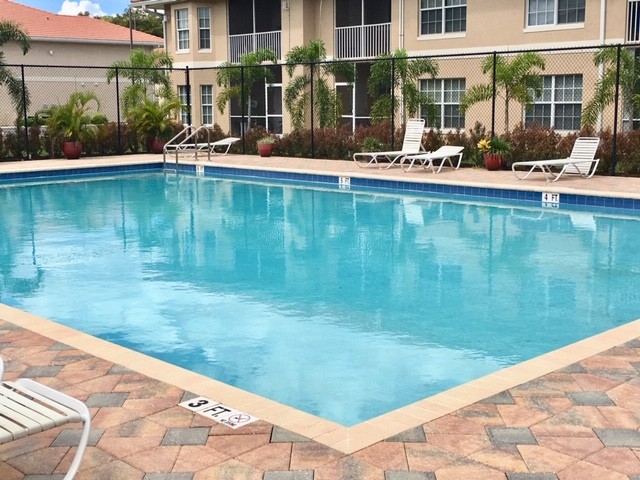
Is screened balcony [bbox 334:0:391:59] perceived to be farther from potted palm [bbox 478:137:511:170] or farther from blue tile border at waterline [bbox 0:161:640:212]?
potted palm [bbox 478:137:511:170]

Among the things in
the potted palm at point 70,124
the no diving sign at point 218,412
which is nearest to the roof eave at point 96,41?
the potted palm at point 70,124

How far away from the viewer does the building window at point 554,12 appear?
1901 centimetres

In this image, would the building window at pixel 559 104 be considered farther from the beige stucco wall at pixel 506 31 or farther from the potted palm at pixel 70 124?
the potted palm at pixel 70 124

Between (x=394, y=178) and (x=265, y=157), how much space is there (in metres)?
6.14

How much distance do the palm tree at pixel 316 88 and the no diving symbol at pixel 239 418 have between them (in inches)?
696

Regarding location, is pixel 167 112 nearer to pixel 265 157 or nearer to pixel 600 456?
pixel 265 157

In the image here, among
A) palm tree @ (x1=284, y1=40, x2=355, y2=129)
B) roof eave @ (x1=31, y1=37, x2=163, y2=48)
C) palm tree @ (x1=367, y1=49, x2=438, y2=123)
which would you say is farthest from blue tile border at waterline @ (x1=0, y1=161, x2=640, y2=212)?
roof eave @ (x1=31, y1=37, x2=163, y2=48)

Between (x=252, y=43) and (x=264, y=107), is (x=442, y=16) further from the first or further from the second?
(x=264, y=107)

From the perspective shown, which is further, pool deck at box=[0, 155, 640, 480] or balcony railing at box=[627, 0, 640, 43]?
balcony railing at box=[627, 0, 640, 43]

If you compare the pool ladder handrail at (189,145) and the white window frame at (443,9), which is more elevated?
the white window frame at (443,9)

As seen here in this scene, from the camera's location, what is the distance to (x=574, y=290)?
7223mm

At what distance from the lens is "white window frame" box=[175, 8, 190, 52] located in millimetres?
28688

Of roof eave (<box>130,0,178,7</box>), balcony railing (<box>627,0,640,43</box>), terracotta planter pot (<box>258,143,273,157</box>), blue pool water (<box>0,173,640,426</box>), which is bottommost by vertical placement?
blue pool water (<box>0,173,640,426</box>)

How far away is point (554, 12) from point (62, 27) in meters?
24.5
